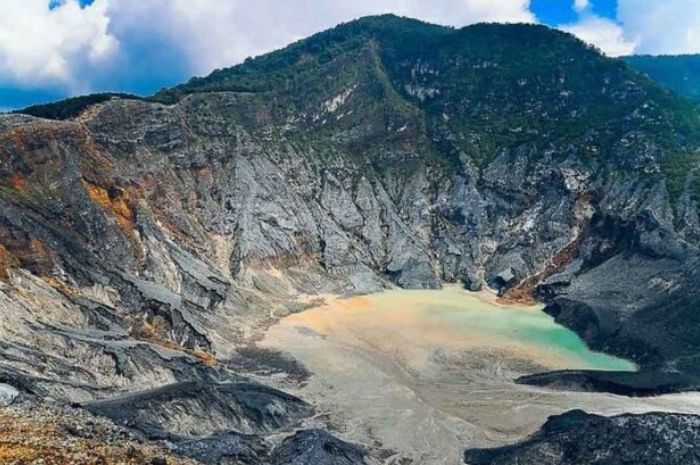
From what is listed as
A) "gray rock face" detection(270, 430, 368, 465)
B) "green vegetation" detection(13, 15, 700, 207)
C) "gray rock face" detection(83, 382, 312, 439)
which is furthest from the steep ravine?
"gray rock face" detection(270, 430, 368, 465)

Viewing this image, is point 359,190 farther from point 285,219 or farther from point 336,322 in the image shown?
point 336,322

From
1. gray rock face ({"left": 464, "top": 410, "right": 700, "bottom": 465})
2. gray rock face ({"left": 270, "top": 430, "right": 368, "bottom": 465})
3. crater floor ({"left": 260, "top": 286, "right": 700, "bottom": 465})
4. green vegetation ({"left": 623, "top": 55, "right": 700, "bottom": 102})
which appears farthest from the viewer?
green vegetation ({"left": 623, "top": 55, "right": 700, "bottom": 102})

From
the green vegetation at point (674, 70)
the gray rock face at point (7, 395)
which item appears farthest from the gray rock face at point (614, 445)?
the green vegetation at point (674, 70)

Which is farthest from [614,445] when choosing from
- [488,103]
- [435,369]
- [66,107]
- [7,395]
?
[488,103]

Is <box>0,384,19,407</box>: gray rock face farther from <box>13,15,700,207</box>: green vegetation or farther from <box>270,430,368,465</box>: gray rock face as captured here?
<box>13,15,700,207</box>: green vegetation

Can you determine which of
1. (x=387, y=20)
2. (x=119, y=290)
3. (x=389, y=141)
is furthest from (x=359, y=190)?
(x=387, y=20)
